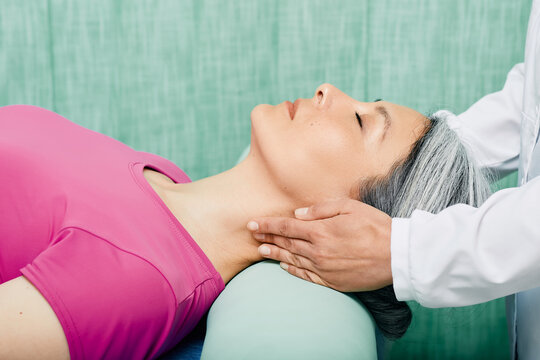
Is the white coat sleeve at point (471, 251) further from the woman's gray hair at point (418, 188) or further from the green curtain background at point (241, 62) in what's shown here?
the green curtain background at point (241, 62)

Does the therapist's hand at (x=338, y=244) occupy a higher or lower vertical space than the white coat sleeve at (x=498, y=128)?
lower

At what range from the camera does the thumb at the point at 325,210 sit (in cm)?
119

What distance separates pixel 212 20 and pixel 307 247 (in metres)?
1.19

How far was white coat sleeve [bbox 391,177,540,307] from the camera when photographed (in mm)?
995

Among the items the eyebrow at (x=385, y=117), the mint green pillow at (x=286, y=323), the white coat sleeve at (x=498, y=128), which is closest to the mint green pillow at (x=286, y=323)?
the mint green pillow at (x=286, y=323)

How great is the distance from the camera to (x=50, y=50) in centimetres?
213

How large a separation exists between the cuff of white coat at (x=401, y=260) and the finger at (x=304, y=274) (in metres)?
0.19

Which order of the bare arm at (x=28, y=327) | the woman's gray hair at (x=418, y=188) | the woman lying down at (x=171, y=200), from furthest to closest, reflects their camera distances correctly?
the woman's gray hair at (x=418, y=188), the woman lying down at (x=171, y=200), the bare arm at (x=28, y=327)

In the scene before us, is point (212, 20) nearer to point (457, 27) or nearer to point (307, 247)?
point (457, 27)

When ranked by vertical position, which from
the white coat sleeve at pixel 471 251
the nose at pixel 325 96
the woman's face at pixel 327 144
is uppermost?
the nose at pixel 325 96

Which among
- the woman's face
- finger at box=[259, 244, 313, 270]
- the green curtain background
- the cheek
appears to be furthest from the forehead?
the green curtain background

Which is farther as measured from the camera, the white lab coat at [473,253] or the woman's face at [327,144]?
the woman's face at [327,144]

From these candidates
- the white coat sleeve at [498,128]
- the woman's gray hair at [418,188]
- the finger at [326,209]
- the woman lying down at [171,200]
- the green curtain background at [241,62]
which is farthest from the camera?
the green curtain background at [241,62]

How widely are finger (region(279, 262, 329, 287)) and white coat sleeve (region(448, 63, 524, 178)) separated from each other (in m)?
0.70
